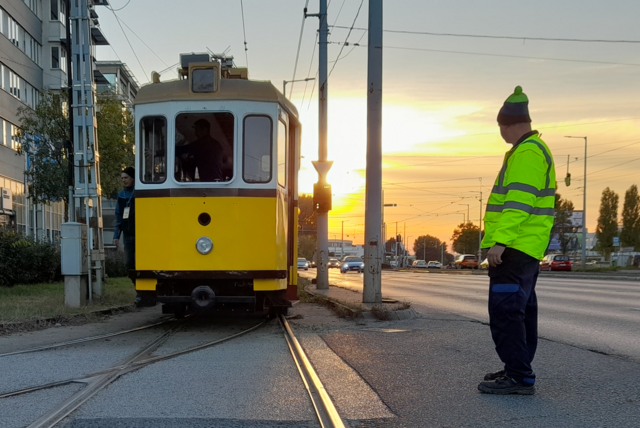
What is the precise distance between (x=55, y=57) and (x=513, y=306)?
4784 centimetres

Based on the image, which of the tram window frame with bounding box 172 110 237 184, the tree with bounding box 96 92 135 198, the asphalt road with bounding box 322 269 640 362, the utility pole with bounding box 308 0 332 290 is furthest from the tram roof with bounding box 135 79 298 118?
the tree with bounding box 96 92 135 198

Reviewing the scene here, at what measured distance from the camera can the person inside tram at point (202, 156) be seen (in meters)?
8.55

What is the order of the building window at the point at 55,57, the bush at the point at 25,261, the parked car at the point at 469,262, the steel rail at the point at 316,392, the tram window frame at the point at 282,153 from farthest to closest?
the parked car at the point at 469,262 → the building window at the point at 55,57 → the bush at the point at 25,261 → the tram window frame at the point at 282,153 → the steel rail at the point at 316,392

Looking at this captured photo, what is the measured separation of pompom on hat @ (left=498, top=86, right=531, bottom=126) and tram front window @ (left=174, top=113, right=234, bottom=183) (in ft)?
14.2

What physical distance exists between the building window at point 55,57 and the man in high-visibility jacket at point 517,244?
4710cm

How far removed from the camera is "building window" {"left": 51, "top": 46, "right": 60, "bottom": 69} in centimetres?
4650

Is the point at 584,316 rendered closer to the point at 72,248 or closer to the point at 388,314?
the point at 388,314

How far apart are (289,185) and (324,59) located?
9.79 m

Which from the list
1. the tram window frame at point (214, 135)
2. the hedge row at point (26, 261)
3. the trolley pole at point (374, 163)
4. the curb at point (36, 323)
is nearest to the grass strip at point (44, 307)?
the curb at point (36, 323)

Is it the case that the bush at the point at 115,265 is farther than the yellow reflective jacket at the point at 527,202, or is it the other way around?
the bush at the point at 115,265

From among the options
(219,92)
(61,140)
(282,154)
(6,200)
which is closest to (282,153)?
(282,154)

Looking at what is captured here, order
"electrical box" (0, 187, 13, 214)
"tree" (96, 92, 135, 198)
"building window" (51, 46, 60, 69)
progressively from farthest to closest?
"building window" (51, 46, 60, 69) < "electrical box" (0, 187, 13, 214) < "tree" (96, 92, 135, 198)

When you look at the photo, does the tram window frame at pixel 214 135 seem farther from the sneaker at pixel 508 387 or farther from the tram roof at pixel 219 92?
the sneaker at pixel 508 387

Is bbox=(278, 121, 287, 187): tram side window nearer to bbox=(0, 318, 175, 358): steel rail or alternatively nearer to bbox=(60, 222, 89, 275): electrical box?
bbox=(0, 318, 175, 358): steel rail
